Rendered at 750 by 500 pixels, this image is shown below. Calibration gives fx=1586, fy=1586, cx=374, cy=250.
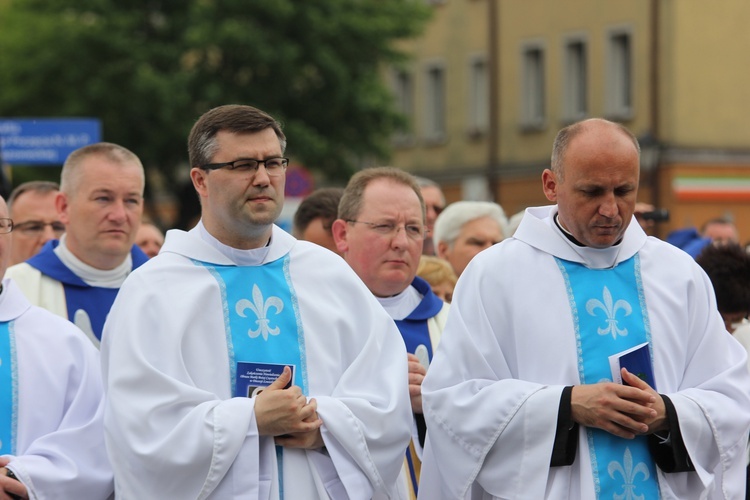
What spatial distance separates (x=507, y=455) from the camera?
5.57 m

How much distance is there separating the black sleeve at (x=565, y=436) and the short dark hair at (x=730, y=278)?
6.26 feet

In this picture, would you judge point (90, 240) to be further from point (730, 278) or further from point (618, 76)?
point (618, 76)

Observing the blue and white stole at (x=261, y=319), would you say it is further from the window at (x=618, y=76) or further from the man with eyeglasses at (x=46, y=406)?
the window at (x=618, y=76)

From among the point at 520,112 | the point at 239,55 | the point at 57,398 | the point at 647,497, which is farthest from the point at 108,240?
the point at 520,112

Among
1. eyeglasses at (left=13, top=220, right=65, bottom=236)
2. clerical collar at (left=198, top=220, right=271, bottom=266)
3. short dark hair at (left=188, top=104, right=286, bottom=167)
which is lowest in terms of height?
eyeglasses at (left=13, top=220, right=65, bottom=236)

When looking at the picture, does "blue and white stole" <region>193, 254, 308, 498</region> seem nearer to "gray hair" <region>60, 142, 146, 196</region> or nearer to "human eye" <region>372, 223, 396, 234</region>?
"human eye" <region>372, 223, 396, 234</region>

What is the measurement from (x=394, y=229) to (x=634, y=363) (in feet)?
4.99

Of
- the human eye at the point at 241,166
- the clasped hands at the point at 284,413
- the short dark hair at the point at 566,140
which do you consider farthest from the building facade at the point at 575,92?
the clasped hands at the point at 284,413

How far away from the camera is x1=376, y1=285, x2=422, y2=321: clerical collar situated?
22.3ft

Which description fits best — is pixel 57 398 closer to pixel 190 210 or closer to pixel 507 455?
pixel 507 455

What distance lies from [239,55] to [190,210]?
417 cm

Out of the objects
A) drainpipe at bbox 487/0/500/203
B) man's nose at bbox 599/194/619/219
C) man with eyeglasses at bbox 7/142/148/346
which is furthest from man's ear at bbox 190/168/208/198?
drainpipe at bbox 487/0/500/203

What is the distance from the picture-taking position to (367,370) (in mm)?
5660

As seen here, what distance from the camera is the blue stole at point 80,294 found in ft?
26.2
